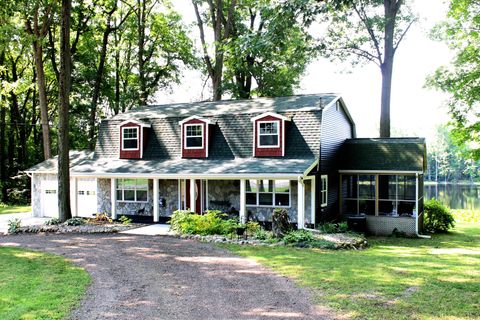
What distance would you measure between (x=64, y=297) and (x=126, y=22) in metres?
30.5

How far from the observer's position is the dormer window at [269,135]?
18.1 m

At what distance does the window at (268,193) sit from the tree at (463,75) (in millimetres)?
10128

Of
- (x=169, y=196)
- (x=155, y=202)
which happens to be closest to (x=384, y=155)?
(x=169, y=196)

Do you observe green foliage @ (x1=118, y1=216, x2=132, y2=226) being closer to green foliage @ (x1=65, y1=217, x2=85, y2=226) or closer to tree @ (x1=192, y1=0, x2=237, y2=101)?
green foliage @ (x1=65, y1=217, x2=85, y2=226)

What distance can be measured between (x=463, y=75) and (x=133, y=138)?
16.6 m

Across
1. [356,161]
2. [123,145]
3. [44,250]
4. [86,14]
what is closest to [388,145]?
[356,161]

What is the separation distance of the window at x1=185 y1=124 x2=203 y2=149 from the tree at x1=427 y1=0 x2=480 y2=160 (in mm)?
12504

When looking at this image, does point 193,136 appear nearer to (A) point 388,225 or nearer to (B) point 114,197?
(B) point 114,197

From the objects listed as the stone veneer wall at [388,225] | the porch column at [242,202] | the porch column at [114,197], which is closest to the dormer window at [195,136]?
the porch column at [242,202]

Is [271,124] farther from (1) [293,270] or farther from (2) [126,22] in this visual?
(2) [126,22]

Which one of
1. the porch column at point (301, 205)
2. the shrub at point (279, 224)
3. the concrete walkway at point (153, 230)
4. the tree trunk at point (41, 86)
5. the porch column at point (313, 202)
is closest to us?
the shrub at point (279, 224)

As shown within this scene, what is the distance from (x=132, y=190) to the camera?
20.0 meters

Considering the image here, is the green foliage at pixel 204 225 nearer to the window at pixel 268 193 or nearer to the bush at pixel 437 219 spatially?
the window at pixel 268 193

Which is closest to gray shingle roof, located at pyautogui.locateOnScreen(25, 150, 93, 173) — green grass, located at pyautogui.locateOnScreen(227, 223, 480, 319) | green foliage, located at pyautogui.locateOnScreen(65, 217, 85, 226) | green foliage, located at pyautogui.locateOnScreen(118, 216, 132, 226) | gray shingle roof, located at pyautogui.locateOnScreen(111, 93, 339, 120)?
gray shingle roof, located at pyautogui.locateOnScreen(111, 93, 339, 120)
